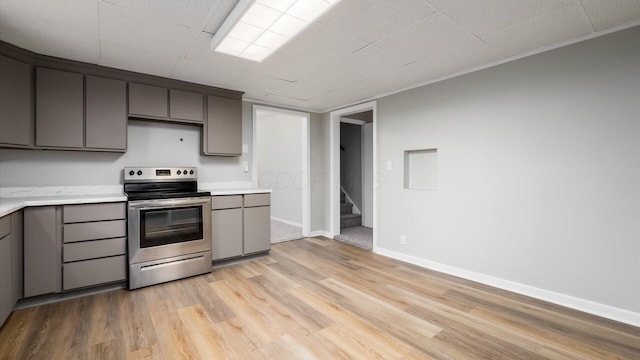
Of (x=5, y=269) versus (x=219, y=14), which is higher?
(x=219, y=14)

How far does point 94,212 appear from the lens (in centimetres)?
260

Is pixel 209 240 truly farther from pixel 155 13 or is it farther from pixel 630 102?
pixel 630 102

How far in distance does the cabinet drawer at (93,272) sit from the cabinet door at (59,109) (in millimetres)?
1180

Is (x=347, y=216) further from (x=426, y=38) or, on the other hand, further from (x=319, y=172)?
(x=426, y=38)

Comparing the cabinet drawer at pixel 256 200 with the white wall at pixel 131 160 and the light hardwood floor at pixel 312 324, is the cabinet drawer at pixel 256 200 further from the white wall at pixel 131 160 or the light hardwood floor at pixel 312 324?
the light hardwood floor at pixel 312 324

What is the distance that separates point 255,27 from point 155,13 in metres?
0.70

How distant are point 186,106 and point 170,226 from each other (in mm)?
1469

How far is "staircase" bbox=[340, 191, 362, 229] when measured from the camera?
558 cm

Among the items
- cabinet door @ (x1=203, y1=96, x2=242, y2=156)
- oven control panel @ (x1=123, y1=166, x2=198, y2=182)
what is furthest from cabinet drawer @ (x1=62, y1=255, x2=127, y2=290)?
cabinet door @ (x1=203, y1=96, x2=242, y2=156)

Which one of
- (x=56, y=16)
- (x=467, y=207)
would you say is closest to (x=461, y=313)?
(x=467, y=207)

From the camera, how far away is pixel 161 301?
252 cm

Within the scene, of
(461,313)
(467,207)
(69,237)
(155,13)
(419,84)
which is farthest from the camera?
(419,84)

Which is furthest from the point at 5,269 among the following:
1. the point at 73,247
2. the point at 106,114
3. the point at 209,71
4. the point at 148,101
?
the point at 209,71

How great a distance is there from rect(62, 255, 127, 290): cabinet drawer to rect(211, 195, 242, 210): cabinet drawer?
1.03 metres
